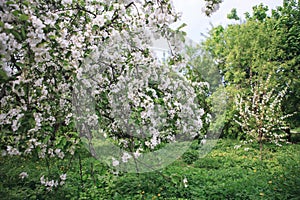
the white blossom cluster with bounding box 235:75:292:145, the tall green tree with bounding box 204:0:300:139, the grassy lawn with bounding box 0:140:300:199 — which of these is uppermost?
the tall green tree with bounding box 204:0:300:139

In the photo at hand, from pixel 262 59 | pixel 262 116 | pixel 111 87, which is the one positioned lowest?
pixel 262 116

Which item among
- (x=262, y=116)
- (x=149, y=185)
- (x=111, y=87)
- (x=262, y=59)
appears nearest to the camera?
(x=111, y=87)

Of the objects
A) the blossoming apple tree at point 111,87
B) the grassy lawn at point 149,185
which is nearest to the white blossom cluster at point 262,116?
the grassy lawn at point 149,185

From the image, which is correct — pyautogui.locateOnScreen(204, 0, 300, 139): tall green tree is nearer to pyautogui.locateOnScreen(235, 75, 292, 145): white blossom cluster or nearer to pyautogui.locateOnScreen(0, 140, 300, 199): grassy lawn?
pyautogui.locateOnScreen(235, 75, 292, 145): white blossom cluster

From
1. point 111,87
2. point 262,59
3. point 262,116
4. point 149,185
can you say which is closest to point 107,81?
point 111,87

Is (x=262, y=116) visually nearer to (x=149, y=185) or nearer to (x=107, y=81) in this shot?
(x=149, y=185)

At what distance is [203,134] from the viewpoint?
8.32 feet

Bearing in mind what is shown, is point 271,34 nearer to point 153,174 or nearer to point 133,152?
point 153,174

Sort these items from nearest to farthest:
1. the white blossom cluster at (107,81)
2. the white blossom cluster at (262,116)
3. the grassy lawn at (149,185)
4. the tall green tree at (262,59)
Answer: the white blossom cluster at (107,81)
the grassy lawn at (149,185)
the white blossom cluster at (262,116)
the tall green tree at (262,59)

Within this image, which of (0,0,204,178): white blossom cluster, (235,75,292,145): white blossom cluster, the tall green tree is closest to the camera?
(0,0,204,178): white blossom cluster

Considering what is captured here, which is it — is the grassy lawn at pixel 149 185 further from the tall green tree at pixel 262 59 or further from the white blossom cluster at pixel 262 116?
the tall green tree at pixel 262 59

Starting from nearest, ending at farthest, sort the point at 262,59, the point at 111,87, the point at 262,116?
the point at 111,87
the point at 262,116
the point at 262,59

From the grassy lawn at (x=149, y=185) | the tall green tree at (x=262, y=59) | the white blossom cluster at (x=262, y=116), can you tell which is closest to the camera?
the grassy lawn at (x=149, y=185)

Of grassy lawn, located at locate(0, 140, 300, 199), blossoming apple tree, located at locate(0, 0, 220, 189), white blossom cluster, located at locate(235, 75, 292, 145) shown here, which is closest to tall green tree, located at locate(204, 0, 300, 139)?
white blossom cluster, located at locate(235, 75, 292, 145)
